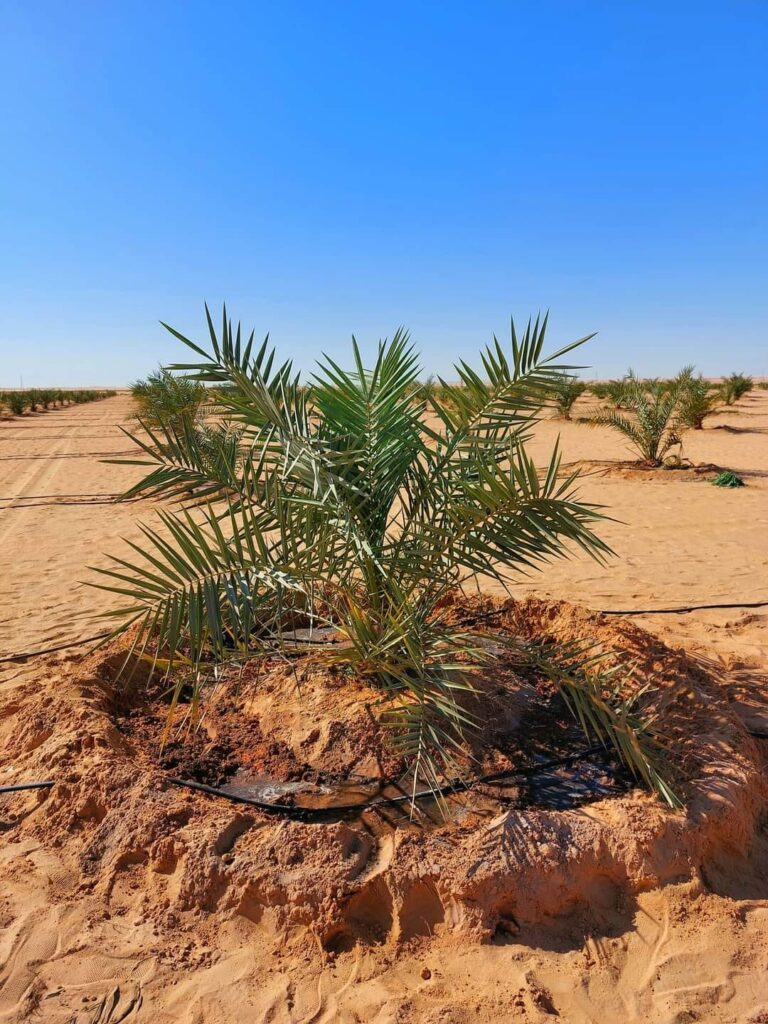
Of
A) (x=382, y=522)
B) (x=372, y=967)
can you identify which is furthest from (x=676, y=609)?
(x=372, y=967)

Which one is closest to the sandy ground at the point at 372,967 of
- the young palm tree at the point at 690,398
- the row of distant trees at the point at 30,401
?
the young palm tree at the point at 690,398

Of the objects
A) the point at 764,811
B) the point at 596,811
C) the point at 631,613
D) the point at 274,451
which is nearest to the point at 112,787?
the point at 274,451

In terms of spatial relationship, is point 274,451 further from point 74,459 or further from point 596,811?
point 74,459

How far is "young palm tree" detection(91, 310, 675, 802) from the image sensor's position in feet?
8.34

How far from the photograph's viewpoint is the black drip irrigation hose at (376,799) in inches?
101

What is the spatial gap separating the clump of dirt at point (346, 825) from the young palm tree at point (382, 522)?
19 cm

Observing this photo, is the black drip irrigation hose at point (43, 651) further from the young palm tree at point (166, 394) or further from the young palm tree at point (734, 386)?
the young palm tree at point (734, 386)

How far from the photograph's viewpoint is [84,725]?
308 centimetres

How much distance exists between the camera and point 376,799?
262 cm

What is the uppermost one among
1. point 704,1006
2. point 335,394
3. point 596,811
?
point 335,394

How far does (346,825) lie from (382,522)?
123cm

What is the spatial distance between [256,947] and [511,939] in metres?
0.79

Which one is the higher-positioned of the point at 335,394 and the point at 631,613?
the point at 335,394

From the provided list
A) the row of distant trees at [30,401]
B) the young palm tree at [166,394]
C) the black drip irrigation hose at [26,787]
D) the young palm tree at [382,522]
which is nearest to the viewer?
the young palm tree at [382,522]
